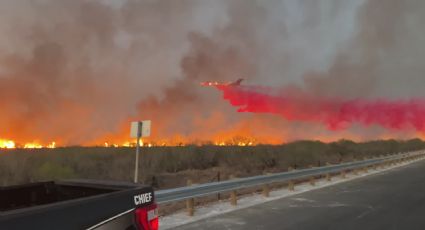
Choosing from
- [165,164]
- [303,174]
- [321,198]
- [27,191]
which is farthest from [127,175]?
[27,191]

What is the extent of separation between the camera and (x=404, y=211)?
11438 mm

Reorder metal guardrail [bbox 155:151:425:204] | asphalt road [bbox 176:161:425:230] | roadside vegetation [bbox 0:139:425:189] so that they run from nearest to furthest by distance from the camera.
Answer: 1. asphalt road [bbox 176:161:425:230]
2. metal guardrail [bbox 155:151:425:204]
3. roadside vegetation [bbox 0:139:425:189]

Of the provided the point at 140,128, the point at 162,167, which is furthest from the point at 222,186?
the point at 162,167

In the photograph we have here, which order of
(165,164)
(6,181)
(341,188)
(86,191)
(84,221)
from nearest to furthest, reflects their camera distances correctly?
(84,221)
(86,191)
(341,188)
(6,181)
(165,164)

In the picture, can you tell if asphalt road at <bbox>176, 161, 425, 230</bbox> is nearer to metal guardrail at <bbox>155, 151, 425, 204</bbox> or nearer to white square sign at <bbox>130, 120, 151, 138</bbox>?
metal guardrail at <bbox>155, 151, 425, 204</bbox>

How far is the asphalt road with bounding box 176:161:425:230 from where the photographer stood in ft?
31.6

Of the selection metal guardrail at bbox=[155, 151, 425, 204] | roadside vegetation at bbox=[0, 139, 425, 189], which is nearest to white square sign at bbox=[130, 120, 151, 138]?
metal guardrail at bbox=[155, 151, 425, 204]

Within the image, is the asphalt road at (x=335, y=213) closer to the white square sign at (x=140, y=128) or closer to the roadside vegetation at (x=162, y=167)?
the white square sign at (x=140, y=128)

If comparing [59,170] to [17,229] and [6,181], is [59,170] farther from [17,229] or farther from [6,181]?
[17,229]

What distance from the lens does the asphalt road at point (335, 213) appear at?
9.62 m

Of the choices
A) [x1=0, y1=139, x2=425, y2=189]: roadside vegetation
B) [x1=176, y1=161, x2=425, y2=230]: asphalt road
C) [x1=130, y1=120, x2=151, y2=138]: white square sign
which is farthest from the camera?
[x1=0, y1=139, x2=425, y2=189]: roadside vegetation

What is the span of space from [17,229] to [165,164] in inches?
1453

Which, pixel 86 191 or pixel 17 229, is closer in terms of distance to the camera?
pixel 17 229

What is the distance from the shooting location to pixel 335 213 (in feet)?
36.6
